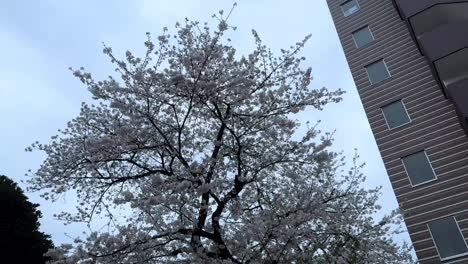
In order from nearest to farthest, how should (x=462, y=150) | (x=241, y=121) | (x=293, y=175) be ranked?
(x=293, y=175)
(x=241, y=121)
(x=462, y=150)

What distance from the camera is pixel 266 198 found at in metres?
10.5

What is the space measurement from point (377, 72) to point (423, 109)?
3263mm

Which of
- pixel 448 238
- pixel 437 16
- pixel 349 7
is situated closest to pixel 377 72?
pixel 437 16

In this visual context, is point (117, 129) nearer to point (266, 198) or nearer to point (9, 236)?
point (266, 198)

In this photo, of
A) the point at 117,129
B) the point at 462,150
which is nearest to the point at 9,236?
the point at 117,129

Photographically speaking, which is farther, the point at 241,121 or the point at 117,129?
the point at 241,121

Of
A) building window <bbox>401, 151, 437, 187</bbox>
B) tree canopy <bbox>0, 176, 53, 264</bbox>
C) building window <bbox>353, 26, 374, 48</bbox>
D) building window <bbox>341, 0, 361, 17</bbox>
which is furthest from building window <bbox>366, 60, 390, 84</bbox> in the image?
tree canopy <bbox>0, 176, 53, 264</bbox>

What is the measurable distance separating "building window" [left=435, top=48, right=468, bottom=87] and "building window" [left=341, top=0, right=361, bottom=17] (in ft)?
23.7

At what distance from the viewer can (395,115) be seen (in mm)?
18562

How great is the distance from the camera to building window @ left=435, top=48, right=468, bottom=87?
16.1m

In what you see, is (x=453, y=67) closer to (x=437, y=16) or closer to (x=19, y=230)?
(x=437, y=16)

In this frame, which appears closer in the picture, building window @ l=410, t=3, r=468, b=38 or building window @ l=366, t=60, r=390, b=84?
building window @ l=410, t=3, r=468, b=38

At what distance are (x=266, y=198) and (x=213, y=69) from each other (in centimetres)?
360

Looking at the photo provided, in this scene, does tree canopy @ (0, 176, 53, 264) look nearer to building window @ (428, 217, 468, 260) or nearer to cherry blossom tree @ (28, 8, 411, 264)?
cherry blossom tree @ (28, 8, 411, 264)
